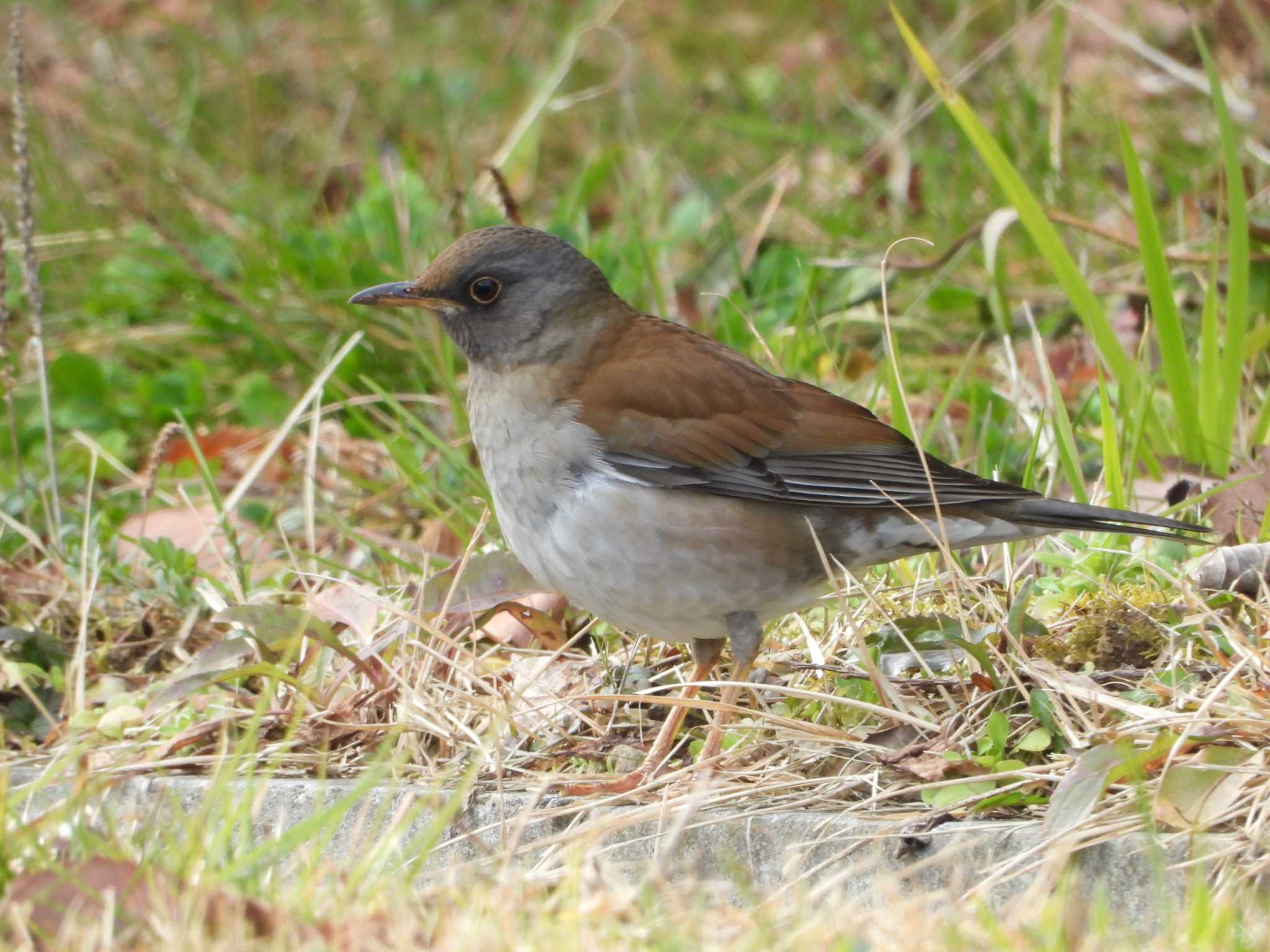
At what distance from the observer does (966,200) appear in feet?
21.8

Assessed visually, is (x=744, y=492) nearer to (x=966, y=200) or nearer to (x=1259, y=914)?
(x=1259, y=914)

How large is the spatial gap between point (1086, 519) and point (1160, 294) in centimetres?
100

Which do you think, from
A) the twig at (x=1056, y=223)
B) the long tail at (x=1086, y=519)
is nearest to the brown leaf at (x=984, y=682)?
the long tail at (x=1086, y=519)

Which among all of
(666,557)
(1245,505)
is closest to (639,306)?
(666,557)

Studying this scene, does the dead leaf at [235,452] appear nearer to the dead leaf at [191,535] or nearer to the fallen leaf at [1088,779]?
the dead leaf at [191,535]

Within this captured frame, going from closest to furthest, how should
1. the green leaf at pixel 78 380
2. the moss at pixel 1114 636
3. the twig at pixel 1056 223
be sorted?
1. the moss at pixel 1114 636
2. the twig at pixel 1056 223
3. the green leaf at pixel 78 380

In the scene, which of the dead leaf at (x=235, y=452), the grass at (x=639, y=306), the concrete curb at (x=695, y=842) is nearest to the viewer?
the concrete curb at (x=695, y=842)

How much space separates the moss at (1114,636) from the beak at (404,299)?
5.79 ft

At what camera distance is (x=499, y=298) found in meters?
4.31

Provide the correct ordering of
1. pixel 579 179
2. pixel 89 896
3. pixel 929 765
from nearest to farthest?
pixel 89 896 → pixel 929 765 → pixel 579 179

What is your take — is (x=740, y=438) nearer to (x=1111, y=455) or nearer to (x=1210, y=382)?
(x=1111, y=455)

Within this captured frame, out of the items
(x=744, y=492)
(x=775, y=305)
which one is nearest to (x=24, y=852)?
(x=744, y=492)

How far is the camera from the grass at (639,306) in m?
3.12

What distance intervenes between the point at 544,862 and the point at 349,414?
315 centimetres
